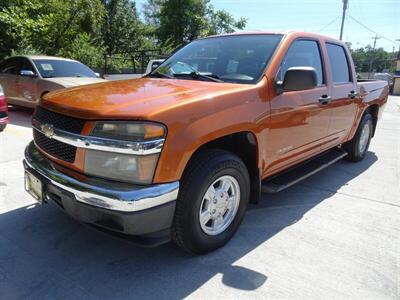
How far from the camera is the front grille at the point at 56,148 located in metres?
2.71

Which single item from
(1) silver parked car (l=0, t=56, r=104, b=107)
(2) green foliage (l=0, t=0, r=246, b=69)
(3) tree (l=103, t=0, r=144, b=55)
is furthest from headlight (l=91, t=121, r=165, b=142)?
(3) tree (l=103, t=0, r=144, b=55)

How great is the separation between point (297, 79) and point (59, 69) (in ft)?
24.4

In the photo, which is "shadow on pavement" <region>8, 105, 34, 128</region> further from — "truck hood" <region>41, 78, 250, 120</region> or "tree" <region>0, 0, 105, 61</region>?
"truck hood" <region>41, 78, 250, 120</region>

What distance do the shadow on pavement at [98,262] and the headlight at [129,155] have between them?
59 centimetres

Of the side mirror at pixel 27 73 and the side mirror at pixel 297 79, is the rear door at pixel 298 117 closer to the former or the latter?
the side mirror at pixel 297 79

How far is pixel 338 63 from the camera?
16.1ft

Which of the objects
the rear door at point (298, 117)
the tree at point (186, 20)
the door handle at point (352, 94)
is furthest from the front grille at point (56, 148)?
the tree at point (186, 20)

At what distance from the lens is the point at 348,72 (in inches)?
204

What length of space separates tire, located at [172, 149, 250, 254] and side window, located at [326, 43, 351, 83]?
7.36 ft

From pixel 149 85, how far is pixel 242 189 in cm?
123

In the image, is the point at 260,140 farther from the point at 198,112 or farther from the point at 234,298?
the point at 234,298

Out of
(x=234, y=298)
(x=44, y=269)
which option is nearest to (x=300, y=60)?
(x=234, y=298)

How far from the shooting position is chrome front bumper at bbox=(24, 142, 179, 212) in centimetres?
241

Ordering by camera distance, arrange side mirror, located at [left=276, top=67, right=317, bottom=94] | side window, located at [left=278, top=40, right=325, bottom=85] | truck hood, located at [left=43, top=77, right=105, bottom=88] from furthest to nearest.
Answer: truck hood, located at [left=43, top=77, right=105, bottom=88] → side window, located at [left=278, top=40, right=325, bottom=85] → side mirror, located at [left=276, top=67, right=317, bottom=94]
